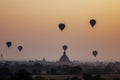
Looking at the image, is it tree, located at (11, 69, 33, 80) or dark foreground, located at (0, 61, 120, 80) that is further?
dark foreground, located at (0, 61, 120, 80)

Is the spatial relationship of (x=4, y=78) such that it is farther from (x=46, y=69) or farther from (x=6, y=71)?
(x=46, y=69)

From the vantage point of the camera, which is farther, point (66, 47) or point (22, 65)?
point (66, 47)

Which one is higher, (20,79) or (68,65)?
(68,65)

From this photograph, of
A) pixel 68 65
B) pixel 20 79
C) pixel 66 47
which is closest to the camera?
pixel 20 79

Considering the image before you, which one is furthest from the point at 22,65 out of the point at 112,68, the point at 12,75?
the point at 112,68

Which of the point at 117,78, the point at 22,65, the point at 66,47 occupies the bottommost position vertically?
the point at 117,78

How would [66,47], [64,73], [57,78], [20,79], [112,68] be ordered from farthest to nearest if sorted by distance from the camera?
[66,47]
[112,68]
[64,73]
[57,78]
[20,79]

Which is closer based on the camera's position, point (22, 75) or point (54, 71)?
point (22, 75)

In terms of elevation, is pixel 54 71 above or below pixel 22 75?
above

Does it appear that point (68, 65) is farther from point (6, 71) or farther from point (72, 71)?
point (6, 71)

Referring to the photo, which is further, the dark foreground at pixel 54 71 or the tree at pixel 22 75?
the dark foreground at pixel 54 71
